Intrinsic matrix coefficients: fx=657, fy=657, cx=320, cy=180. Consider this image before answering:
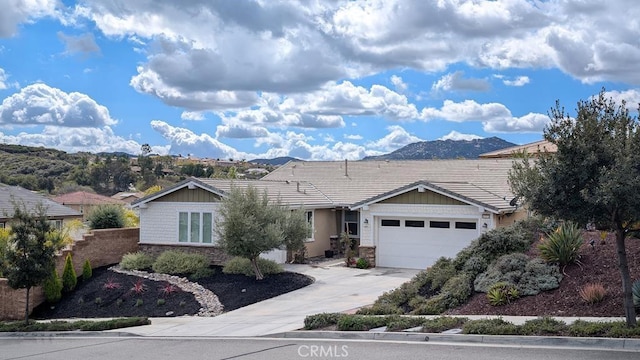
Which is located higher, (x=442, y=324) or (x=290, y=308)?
(x=442, y=324)

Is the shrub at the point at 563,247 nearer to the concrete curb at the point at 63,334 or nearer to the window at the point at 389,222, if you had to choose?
the window at the point at 389,222

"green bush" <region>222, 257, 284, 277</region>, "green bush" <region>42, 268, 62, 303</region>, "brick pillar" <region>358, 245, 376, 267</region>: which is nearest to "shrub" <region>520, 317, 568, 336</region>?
"green bush" <region>222, 257, 284, 277</region>

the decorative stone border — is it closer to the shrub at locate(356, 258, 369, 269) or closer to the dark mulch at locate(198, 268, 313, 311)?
the dark mulch at locate(198, 268, 313, 311)

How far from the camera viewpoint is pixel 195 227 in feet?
88.4

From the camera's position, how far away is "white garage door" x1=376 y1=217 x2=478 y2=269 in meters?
24.1

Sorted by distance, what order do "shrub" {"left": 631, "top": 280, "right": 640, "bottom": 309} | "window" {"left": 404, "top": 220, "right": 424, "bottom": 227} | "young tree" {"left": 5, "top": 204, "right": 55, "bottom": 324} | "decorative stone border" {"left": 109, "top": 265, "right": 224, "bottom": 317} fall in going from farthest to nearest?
"window" {"left": 404, "top": 220, "right": 424, "bottom": 227} < "decorative stone border" {"left": 109, "top": 265, "right": 224, "bottom": 317} < "young tree" {"left": 5, "top": 204, "right": 55, "bottom": 324} < "shrub" {"left": 631, "top": 280, "right": 640, "bottom": 309}

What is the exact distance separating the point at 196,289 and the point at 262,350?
9.76 meters

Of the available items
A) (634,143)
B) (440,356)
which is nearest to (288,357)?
(440,356)

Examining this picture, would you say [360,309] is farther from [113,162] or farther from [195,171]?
[113,162]

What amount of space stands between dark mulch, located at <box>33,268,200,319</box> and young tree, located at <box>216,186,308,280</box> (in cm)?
227

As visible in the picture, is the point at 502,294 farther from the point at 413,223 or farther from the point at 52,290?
the point at 52,290

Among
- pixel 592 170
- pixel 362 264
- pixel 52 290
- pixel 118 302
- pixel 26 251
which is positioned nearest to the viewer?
Result: pixel 592 170

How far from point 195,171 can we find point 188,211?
6455cm

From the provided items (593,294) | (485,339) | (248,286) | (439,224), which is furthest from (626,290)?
(439,224)
